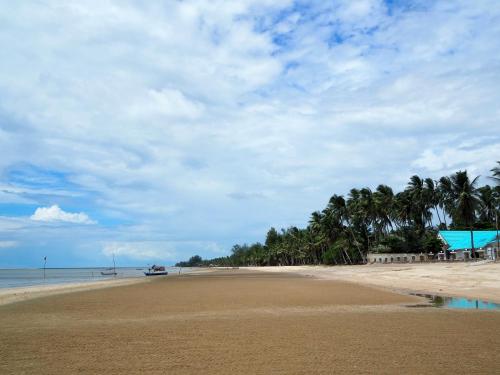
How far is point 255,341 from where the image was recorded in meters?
11.0

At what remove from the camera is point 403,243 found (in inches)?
2763

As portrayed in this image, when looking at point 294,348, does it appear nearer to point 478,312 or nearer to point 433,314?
point 433,314

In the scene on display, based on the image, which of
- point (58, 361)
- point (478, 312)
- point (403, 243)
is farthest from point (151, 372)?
point (403, 243)

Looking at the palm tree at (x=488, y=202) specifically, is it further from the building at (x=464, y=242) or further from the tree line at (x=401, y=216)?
the building at (x=464, y=242)

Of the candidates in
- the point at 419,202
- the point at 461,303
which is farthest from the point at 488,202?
the point at 461,303

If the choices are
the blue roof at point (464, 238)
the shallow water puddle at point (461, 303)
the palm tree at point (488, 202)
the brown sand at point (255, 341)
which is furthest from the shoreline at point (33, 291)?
the palm tree at point (488, 202)

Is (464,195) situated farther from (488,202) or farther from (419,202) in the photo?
(488,202)

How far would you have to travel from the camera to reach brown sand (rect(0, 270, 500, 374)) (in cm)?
834

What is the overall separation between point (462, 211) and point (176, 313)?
53778mm

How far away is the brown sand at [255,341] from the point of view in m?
8.34

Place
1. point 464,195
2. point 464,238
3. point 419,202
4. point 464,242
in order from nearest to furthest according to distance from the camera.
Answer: point 464,195
point 464,242
point 464,238
point 419,202

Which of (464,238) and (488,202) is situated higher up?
(488,202)

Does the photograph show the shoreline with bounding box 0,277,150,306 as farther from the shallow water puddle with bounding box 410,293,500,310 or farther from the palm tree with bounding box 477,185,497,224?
the palm tree with bounding box 477,185,497,224

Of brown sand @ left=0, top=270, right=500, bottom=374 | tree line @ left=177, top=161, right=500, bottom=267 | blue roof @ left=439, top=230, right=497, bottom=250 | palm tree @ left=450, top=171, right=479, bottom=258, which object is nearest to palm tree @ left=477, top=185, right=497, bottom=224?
tree line @ left=177, top=161, right=500, bottom=267
